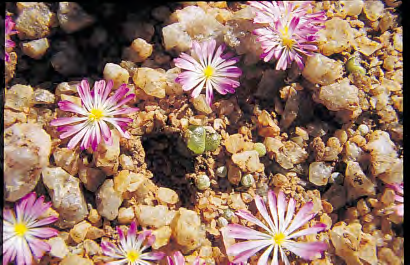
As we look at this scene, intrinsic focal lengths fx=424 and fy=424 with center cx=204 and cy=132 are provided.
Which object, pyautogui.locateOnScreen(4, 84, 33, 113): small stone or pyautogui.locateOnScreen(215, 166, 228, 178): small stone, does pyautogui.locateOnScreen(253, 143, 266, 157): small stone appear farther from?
pyautogui.locateOnScreen(4, 84, 33, 113): small stone

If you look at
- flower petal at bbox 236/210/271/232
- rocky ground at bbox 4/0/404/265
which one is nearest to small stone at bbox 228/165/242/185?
rocky ground at bbox 4/0/404/265

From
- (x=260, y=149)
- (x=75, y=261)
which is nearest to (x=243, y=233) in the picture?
(x=260, y=149)

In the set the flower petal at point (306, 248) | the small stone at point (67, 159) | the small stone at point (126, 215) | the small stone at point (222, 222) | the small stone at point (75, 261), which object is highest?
the small stone at point (67, 159)

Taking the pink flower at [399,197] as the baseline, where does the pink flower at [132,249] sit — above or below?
below

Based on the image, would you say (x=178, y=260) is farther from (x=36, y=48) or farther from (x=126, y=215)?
(x=36, y=48)

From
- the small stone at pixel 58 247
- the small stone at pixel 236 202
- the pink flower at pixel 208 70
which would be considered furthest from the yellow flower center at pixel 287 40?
the small stone at pixel 58 247

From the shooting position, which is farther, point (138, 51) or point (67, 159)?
point (138, 51)

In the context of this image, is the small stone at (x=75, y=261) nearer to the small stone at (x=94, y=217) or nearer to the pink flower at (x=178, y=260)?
the small stone at (x=94, y=217)
